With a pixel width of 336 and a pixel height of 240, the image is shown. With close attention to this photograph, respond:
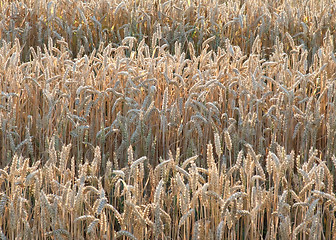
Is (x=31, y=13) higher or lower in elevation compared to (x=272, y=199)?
higher

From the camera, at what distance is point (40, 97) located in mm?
2512

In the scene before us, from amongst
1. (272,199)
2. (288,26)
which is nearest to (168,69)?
(272,199)

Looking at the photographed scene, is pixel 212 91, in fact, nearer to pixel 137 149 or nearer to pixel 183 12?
pixel 137 149

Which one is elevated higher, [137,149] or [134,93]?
[134,93]

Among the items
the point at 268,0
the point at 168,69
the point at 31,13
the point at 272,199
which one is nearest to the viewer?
the point at 272,199

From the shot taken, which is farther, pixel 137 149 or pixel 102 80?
pixel 102 80

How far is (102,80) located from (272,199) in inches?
42.2

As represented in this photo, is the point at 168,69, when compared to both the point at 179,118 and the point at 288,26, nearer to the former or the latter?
the point at 179,118

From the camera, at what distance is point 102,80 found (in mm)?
2453

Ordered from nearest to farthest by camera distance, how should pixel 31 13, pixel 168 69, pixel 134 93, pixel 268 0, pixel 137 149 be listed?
pixel 137 149
pixel 134 93
pixel 168 69
pixel 31 13
pixel 268 0

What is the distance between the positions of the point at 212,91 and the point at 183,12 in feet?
5.38

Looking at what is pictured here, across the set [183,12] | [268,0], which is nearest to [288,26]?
[268,0]

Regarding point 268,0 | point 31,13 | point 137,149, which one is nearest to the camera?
point 137,149

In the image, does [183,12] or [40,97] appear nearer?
[40,97]
